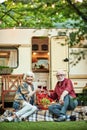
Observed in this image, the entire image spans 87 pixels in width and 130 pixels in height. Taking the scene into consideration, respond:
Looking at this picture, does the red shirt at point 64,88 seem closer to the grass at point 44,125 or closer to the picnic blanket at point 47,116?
the picnic blanket at point 47,116

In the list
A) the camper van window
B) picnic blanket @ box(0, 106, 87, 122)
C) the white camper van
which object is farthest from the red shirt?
the camper van window

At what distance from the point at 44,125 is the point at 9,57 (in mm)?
5455

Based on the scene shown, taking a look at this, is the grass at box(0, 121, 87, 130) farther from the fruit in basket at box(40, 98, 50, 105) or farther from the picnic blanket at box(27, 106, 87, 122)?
the fruit in basket at box(40, 98, 50, 105)

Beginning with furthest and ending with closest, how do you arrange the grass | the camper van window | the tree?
1. the camper van window
2. the grass
3. the tree

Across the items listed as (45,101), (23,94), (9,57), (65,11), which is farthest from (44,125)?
(9,57)

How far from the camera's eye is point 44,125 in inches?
278

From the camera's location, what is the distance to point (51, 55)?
12.4 m

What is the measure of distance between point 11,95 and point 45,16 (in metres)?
7.35

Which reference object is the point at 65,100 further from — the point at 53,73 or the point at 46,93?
the point at 53,73

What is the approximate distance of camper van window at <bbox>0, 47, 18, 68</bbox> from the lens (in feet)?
40.6

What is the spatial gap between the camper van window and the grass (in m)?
5.17

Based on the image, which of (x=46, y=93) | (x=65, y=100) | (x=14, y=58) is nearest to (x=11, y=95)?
(x=14, y=58)

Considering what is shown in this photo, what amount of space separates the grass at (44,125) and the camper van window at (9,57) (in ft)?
17.0

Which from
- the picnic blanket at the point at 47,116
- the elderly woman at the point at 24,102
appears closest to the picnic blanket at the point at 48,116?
the picnic blanket at the point at 47,116
